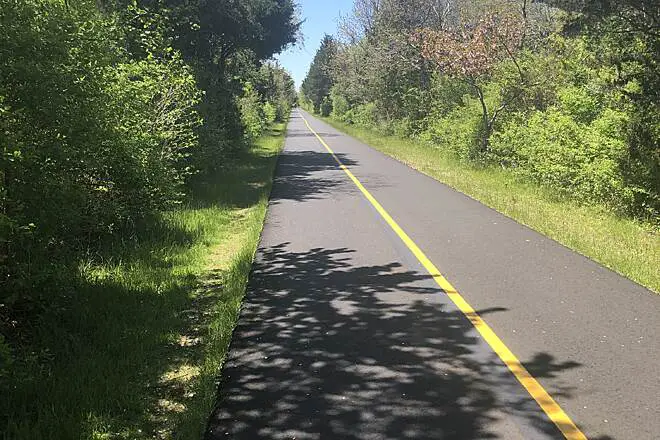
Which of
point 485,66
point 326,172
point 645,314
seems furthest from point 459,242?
point 485,66

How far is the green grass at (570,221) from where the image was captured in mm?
7371

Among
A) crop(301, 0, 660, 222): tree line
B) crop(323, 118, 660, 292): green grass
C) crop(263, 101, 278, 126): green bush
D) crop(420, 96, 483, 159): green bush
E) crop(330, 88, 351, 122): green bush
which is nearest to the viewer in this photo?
crop(323, 118, 660, 292): green grass

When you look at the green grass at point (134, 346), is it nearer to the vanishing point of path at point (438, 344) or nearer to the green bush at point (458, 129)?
the vanishing point of path at point (438, 344)

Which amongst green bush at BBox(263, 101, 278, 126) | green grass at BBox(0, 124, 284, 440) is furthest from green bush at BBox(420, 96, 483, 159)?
green bush at BBox(263, 101, 278, 126)

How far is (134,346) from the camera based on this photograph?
15.9 feet

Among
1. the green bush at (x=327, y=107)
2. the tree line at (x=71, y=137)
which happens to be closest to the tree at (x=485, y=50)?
the tree line at (x=71, y=137)

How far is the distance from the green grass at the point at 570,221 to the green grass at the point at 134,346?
4.85 m

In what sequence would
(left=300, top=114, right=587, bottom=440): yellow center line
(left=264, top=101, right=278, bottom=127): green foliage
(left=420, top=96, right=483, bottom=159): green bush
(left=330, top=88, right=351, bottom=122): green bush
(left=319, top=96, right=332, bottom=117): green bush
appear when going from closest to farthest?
1. (left=300, top=114, right=587, bottom=440): yellow center line
2. (left=420, top=96, right=483, bottom=159): green bush
3. (left=264, top=101, right=278, bottom=127): green foliage
4. (left=330, top=88, right=351, bottom=122): green bush
5. (left=319, top=96, right=332, bottom=117): green bush

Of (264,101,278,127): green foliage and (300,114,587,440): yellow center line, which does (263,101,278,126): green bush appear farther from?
(300,114,587,440): yellow center line

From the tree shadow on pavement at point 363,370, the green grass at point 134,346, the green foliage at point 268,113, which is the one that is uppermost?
the green foliage at point 268,113

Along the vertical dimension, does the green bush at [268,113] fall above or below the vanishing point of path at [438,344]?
above

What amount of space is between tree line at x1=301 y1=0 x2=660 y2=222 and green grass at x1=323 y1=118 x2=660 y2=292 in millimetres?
588

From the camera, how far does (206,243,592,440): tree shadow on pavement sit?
3.57m

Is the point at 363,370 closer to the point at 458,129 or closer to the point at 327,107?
the point at 458,129
